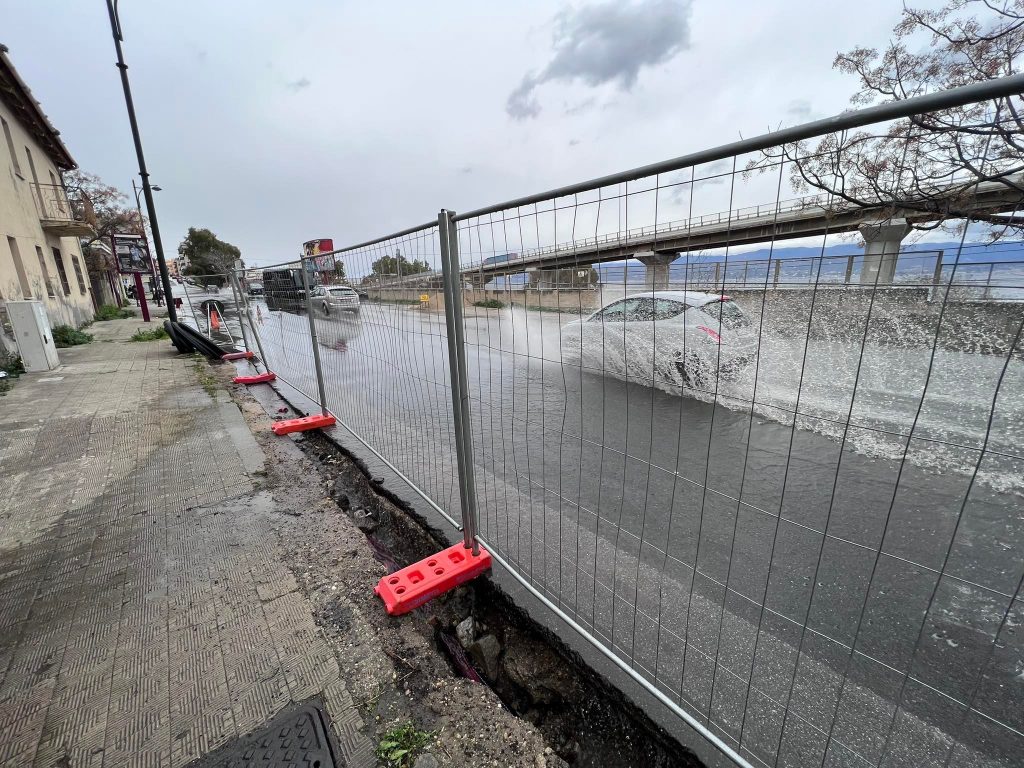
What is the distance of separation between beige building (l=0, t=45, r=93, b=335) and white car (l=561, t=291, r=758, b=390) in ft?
39.6

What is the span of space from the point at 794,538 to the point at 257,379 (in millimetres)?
Answer: 7418

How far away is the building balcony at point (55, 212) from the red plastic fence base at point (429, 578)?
1890 cm

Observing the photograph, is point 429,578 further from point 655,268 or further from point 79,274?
point 79,274

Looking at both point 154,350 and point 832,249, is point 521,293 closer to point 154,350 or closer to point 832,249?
point 832,249

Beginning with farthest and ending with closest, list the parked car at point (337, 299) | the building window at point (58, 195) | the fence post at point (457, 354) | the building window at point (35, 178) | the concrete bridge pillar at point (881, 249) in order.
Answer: the building window at point (58, 195), the building window at point (35, 178), the parked car at point (337, 299), the fence post at point (457, 354), the concrete bridge pillar at point (881, 249)

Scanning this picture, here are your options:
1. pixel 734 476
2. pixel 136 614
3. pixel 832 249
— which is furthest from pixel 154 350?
pixel 832 249

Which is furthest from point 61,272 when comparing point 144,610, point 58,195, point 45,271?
point 144,610

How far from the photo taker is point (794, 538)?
2.71m

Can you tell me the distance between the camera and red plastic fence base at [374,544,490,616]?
2.19 metres

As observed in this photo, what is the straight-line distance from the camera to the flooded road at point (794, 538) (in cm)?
164

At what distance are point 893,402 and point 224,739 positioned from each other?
14.9ft

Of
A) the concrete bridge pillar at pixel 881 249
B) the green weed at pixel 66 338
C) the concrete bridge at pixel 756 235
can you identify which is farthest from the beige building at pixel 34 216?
the concrete bridge pillar at pixel 881 249

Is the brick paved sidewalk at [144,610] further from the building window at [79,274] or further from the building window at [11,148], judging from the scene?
the building window at [79,274]

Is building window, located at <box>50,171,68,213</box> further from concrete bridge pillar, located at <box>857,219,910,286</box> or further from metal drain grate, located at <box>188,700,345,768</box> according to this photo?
concrete bridge pillar, located at <box>857,219,910,286</box>
